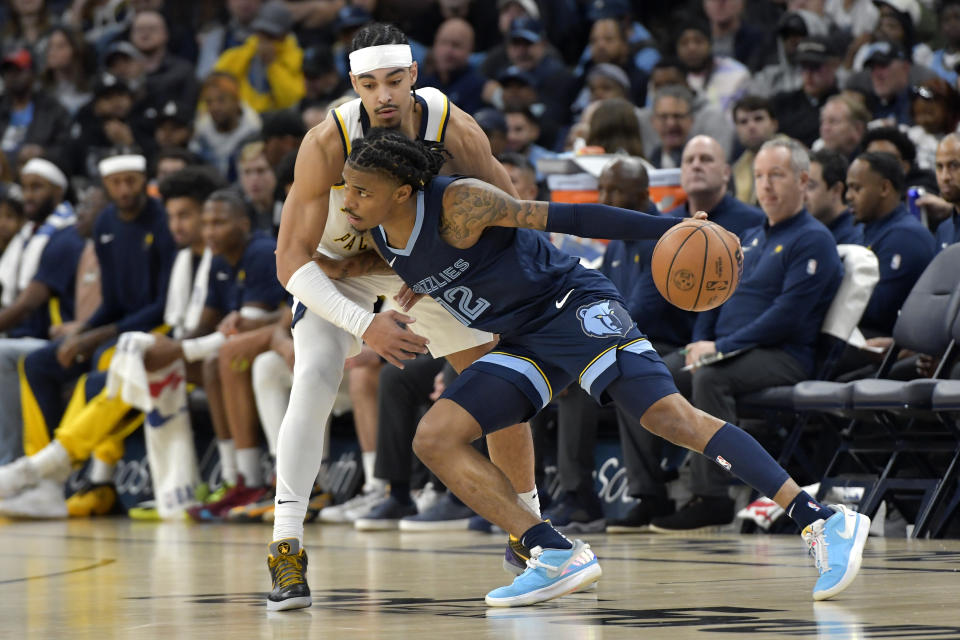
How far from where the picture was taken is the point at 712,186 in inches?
312

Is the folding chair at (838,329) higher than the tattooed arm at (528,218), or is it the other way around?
the tattooed arm at (528,218)

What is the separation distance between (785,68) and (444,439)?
282 inches

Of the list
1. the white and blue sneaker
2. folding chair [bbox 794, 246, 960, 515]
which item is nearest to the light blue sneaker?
the white and blue sneaker

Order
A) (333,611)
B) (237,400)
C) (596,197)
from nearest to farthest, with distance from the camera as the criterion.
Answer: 1. (333,611)
2. (596,197)
3. (237,400)

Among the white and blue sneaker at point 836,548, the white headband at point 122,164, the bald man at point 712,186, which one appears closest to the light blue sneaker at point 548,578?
the white and blue sneaker at point 836,548

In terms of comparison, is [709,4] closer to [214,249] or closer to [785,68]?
[785,68]

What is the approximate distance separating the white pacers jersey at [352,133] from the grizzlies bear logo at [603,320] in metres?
0.82

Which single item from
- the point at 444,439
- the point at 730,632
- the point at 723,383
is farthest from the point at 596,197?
the point at 730,632

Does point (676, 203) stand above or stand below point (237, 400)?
above

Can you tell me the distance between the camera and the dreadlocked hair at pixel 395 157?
447 centimetres

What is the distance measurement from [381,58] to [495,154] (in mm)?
5394

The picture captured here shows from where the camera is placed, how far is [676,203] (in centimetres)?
857

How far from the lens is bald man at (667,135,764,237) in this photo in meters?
7.89

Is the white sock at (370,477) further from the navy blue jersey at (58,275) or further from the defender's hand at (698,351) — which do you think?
the navy blue jersey at (58,275)
